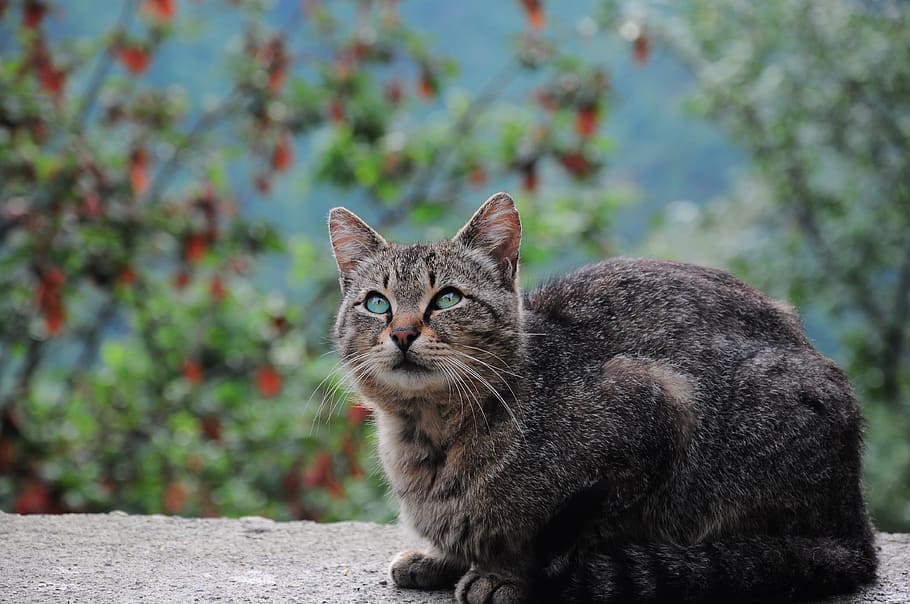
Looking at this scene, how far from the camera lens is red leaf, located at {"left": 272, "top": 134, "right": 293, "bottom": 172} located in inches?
306

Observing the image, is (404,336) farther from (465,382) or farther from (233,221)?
(233,221)

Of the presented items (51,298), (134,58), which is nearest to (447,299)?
(51,298)

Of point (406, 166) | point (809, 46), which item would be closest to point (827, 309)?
point (809, 46)

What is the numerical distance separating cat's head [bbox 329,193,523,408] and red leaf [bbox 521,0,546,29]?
142 inches

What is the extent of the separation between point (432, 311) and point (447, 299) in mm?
74

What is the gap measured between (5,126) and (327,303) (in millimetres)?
2836

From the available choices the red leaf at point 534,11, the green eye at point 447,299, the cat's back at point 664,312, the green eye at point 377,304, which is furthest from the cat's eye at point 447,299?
the red leaf at point 534,11

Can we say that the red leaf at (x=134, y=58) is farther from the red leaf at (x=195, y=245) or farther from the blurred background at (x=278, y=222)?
the red leaf at (x=195, y=245)

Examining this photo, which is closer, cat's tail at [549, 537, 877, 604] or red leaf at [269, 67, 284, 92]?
cat's tail at [549, 537, 877, 604]

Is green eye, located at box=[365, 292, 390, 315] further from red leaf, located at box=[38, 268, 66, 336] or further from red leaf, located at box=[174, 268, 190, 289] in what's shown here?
red leaf, located at box=[174, 268, 190, 289]

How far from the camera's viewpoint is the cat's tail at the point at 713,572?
10.9 ft

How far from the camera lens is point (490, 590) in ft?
11.4

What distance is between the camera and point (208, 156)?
798 centimetres

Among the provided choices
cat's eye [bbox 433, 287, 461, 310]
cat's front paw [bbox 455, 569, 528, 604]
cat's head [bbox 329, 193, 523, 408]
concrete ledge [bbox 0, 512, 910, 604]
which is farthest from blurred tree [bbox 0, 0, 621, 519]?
cat's front paw [bbox 455, 569, 528, 604]
